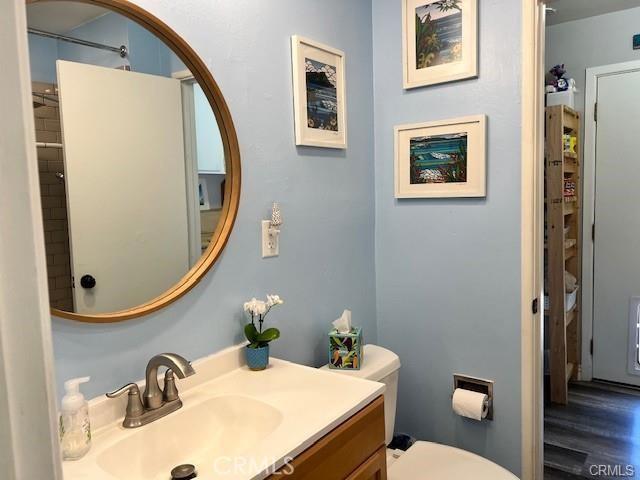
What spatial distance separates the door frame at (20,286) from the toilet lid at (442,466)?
56.3 inches

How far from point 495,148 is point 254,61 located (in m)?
0.93

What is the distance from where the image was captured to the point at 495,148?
71.8 inches

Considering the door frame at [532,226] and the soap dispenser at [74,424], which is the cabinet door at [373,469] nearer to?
the soap dispenser at [74,424]

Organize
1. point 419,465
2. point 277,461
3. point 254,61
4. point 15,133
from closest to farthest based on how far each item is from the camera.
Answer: point 15,133, point 277,461, point 254,61, point 419,465

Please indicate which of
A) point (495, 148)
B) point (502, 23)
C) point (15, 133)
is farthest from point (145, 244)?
point (502, 23)

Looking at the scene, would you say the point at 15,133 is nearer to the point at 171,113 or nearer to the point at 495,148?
the point at 171,113

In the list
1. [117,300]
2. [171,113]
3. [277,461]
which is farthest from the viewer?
[171,113]

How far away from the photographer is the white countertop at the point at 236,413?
986 mm

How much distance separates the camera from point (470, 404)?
1.86 m

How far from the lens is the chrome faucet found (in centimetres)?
115

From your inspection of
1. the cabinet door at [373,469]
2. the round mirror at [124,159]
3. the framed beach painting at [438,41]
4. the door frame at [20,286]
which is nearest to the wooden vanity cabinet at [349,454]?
the cabinet door at [373,469]

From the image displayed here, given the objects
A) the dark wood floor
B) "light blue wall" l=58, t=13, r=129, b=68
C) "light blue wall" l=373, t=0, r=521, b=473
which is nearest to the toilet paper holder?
"light blue wall" l=373, t=0, r=521, b=473

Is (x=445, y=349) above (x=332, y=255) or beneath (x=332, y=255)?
beneath

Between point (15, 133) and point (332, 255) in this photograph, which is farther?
point (332, 255)
